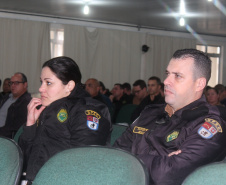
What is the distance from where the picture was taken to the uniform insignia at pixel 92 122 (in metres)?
2.19

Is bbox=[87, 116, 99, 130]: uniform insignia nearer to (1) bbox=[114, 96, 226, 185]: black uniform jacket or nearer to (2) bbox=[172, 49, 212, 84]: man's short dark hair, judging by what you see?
(1) bbox=[114, 96, 226, 185]: black uniform jacket

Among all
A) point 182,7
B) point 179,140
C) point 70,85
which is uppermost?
point 182,7

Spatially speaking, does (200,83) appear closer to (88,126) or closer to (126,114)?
(88,126)

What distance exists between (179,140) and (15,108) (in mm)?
3229

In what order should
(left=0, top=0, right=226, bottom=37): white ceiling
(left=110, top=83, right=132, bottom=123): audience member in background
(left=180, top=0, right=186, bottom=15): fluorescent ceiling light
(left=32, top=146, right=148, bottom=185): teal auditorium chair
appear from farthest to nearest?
(left=0, top=0, right=226, bottom=37): white ceiling
(left=180, top=0, right=186, bottom=15): fluorescent ceiling light
(left=110, top=83, right=132, bottom=123): audience member in background
(left=32, top=146, right=148, bottom=185): teal auditorium chair

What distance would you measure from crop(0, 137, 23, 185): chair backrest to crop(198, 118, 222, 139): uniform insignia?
0.87 metres

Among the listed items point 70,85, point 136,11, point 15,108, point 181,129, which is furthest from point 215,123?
point 136,11

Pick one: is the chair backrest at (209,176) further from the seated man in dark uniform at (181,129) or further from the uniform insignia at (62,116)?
the uniform insignia at (62,116)

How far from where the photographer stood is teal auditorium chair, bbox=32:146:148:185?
156 cm

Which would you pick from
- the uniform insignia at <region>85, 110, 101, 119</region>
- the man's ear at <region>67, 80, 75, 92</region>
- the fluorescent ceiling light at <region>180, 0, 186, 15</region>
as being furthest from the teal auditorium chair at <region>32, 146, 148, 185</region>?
the fluorescent ceiling light at <region>180, 0, 186, 15</region>

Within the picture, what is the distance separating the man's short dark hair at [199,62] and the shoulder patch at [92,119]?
1.90ft

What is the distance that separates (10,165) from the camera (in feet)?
5.95

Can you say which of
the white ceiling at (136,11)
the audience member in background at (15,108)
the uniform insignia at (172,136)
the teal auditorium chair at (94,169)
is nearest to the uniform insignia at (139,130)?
the uniform insignia at (172,136)

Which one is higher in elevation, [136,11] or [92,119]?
[136,11]
